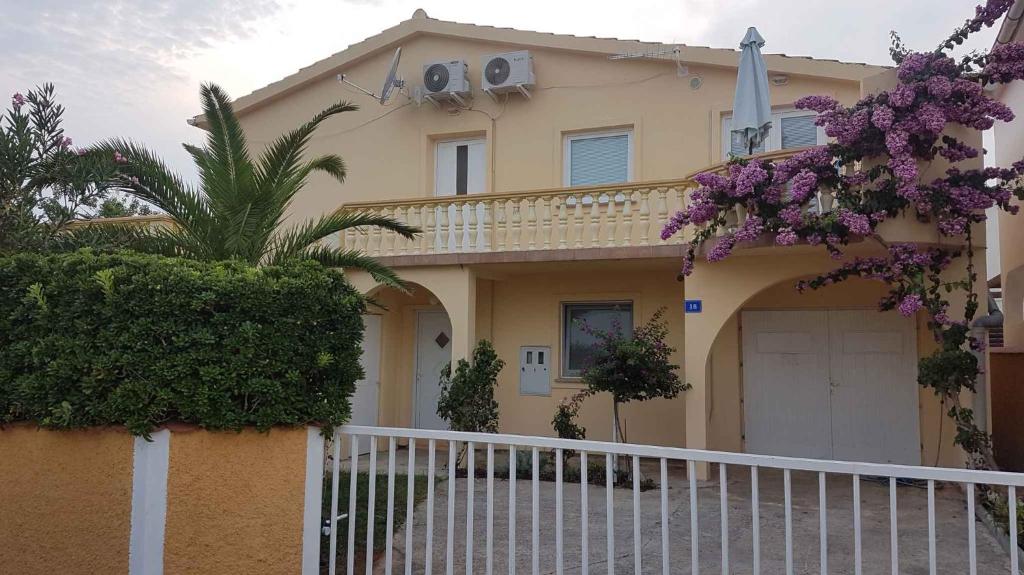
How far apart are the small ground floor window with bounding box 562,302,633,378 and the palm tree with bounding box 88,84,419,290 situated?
5.01 meters

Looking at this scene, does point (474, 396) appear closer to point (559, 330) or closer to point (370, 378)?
point (559, 330)

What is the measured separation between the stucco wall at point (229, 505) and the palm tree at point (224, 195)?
2.13 m

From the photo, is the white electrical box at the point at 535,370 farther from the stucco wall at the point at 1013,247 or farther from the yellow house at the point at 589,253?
the stucco wall at the point at 1013,247

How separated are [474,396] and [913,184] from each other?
5399 mm

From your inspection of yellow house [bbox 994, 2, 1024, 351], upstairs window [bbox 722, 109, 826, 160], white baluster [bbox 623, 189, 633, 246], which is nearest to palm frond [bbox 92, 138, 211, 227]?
white baluster [bbox 623, 189, 633, 246]

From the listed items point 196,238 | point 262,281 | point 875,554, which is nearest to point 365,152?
point 196,238

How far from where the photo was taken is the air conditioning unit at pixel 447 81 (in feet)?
37.7

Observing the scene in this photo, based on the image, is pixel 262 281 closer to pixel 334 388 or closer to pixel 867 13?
pixel 334 388

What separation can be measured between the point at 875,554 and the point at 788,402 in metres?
4.30

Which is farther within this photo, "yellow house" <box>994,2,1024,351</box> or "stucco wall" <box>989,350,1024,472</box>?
"yellow house" <box>994,2,1024,351</box>

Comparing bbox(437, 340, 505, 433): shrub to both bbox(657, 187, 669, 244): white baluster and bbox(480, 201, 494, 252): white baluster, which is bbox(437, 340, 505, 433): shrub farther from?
bbox(657, 187, 669, 244): white baluster

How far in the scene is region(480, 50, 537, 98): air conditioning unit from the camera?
36.3ft

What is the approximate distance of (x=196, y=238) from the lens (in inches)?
243

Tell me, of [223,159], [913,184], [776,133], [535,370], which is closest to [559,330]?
[535,370]
